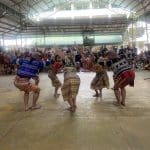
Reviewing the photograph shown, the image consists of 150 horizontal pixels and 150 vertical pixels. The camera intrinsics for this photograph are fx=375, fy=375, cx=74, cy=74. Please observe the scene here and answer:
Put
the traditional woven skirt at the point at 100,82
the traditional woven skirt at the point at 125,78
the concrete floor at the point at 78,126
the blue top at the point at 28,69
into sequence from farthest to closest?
the traditional woven skirt at the point at 100,82 → the traditional woven skirt at the point at 125,78 → the blue top at the point at 28,69 → the concrete floor at the point at 78,126

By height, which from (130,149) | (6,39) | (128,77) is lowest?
(130,149)

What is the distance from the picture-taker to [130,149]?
544cm

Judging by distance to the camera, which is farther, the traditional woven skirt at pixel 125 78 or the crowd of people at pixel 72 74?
the traditional woven skirt at pixel 125 78

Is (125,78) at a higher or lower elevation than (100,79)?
higher

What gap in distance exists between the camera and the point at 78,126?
6.98 m

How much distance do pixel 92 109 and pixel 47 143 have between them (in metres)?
3.14

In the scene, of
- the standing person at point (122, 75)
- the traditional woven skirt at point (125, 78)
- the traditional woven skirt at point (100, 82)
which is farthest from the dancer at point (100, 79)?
the traditional woven skirt at point (125, 78)

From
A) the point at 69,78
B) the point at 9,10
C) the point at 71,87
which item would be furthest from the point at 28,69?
the point at 9,10

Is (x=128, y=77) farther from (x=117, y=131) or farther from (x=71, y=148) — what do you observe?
(x=71, y=148)

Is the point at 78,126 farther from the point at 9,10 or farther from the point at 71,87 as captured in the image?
the point at 9,10

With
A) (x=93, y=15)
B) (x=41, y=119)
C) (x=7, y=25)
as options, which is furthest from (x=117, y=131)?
(x=93, y=15)

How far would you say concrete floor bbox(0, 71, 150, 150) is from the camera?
5770mm

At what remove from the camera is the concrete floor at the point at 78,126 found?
Result: 5.77 meters

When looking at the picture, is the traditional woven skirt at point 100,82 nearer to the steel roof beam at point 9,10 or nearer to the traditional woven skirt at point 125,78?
the traditional woven skirt at point 125,78
